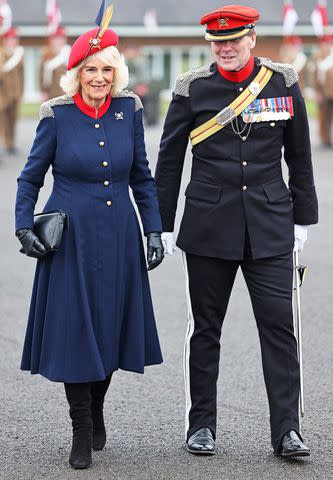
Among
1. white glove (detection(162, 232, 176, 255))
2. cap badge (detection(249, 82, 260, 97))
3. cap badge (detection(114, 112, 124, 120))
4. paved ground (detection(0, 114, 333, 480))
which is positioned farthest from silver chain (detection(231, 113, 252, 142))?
paved ground (detection(0, 114, 333, 480))

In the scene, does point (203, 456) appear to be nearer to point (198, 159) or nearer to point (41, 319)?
point (41, 319)

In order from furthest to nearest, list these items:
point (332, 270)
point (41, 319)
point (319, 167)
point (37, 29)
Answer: point (37, 29)
point (319, 167)
point (332, 270)
point (41, 319)

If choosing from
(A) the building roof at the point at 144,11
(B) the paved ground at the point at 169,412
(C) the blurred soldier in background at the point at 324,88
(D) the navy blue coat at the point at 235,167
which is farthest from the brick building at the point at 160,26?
(D) the navy blue coat at the point at 235,167

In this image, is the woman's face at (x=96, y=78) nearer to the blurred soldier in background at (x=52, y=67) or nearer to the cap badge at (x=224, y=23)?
the cap badge at (x=224, y=23)

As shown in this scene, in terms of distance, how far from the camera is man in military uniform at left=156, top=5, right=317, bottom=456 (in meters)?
5.15

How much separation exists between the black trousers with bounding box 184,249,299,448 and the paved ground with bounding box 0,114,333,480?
0.59ft

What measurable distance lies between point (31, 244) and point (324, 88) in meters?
18.3

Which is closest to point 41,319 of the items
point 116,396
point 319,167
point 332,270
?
point 116,396

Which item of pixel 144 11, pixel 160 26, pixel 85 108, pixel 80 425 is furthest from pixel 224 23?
pixel 144 11

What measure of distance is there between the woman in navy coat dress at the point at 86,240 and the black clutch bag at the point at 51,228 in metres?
0.03

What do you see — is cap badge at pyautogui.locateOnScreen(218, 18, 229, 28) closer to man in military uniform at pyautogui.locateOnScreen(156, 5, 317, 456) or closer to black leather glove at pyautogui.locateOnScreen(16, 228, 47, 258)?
man in military uniform at pyautogui.locateOnScreen(156, 5, 317, 456)

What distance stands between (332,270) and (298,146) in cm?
469

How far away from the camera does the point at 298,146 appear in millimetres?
5234

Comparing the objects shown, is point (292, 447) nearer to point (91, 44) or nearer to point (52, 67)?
point (91, 44)
